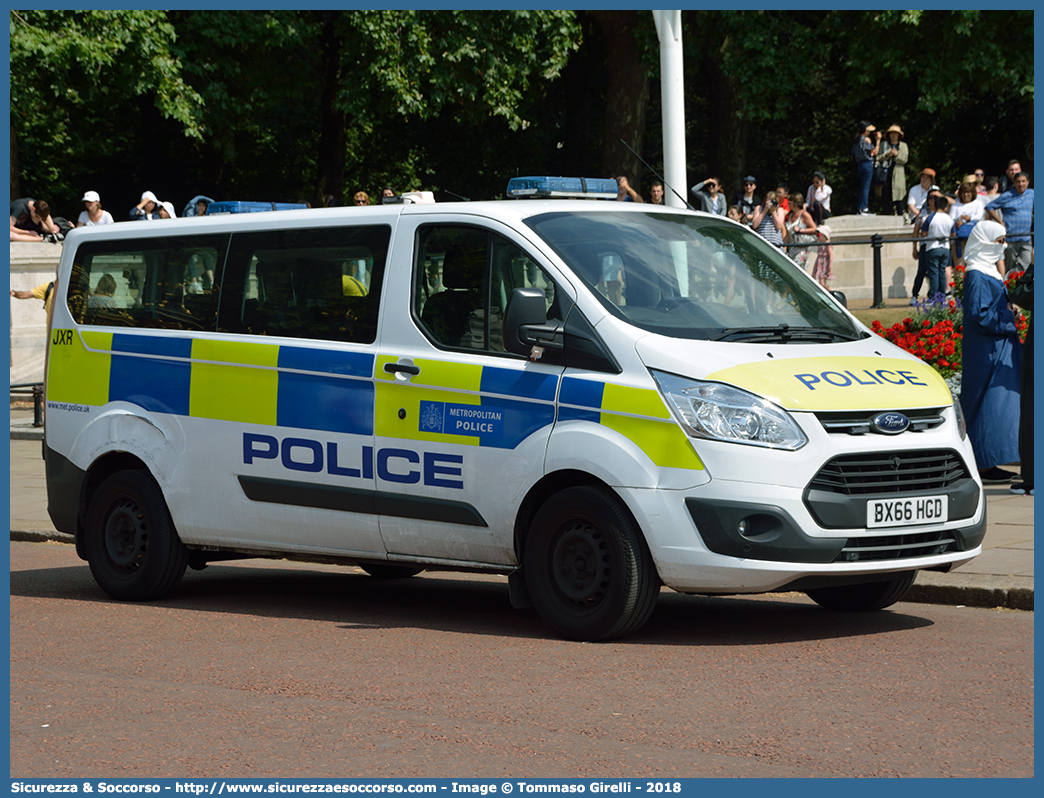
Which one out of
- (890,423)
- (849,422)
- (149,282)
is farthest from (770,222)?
(849,422)

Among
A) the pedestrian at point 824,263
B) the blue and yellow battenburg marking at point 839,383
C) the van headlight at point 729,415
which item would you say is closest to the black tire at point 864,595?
the blue and yellow battenburg marking at point 839,383

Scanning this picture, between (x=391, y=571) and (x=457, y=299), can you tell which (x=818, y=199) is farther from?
(x=457, y=299)

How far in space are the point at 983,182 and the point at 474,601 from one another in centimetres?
1780

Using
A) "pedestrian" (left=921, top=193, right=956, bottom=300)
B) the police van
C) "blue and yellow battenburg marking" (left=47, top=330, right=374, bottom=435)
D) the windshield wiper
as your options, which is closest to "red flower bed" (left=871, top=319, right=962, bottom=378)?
"pedestrian" (left=921, top=193, right=956, bottom=300)

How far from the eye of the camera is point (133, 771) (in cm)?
509

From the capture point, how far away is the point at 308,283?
8383 millimetres

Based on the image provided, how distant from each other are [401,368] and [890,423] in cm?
238

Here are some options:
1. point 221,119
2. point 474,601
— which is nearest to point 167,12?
point 221,119

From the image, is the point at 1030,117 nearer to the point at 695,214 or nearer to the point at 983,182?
the point at 983,182

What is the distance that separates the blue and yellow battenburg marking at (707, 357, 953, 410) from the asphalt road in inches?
43.0

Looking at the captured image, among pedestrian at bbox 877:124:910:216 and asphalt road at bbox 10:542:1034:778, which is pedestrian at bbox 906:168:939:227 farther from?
asphalt road at bbox 10:542:1034:778

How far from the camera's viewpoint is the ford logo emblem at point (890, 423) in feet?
23.0

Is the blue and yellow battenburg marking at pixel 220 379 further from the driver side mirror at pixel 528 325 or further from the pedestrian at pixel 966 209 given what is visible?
the pedestrian at pixel 966 209

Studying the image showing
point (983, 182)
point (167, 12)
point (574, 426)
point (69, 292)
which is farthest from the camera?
point (167, 12)
